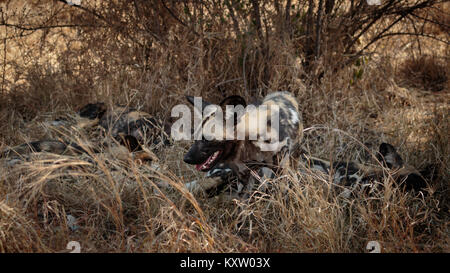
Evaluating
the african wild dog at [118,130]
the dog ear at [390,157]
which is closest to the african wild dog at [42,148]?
the african wild dog at [118,130]

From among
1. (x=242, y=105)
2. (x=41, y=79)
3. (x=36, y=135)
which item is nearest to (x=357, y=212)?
(x=242, y=105)

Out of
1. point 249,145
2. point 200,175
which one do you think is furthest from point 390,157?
point 200,175

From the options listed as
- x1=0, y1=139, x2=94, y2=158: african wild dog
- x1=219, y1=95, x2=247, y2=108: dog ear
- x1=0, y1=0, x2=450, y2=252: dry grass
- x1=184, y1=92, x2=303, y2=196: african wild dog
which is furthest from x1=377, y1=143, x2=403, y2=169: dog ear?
x1=0, y1=139, x2=94, y2=158: african wild dog

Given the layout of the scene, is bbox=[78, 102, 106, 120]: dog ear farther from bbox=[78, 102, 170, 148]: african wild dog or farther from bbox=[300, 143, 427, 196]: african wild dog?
bbox=[300, 143, 427, 196]: african wild dog

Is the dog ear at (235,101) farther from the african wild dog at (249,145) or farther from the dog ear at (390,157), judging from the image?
the dog ear at (390,157)

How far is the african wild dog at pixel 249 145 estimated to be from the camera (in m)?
2.62

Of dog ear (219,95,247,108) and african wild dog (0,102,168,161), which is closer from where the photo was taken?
dog ear (219,95,247,108)

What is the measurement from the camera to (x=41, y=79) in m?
4.52

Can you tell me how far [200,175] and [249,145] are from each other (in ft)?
1.92

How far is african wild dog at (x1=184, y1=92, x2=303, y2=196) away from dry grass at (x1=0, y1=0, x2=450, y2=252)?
15cm

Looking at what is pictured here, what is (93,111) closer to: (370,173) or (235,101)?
(235,101)

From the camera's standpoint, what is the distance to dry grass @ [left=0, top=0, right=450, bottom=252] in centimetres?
235

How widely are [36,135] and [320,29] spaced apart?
2599mm

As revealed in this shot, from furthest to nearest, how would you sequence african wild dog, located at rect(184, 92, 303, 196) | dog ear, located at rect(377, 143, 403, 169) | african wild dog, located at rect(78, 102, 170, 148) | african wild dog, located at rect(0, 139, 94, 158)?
african wild dog, located at rect(78, 102, 170, 148), african wild dog, located at rect(0, 139, 94, 158), dog ear, located at rect(377, 143, 403, 169), african wild dog, located at rect(184, 92, 303, 196)
